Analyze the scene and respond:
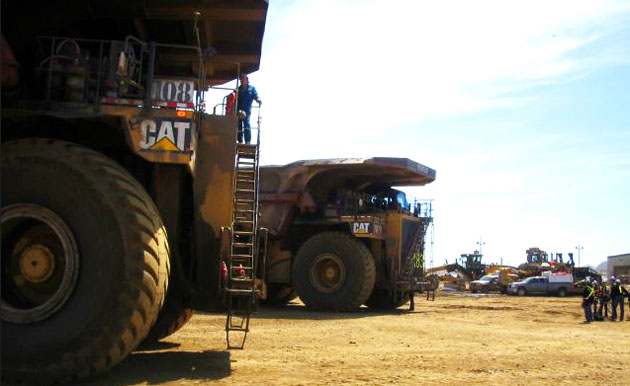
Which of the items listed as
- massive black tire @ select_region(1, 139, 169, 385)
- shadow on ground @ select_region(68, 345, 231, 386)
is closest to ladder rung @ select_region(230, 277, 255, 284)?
shadow on ground @ select_region(68, 345, 231, 386)

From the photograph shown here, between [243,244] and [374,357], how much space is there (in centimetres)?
→ 254

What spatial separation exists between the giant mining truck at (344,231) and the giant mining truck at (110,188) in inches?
366

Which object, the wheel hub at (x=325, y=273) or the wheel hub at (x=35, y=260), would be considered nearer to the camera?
the wheel hub at (x=35, y=260)

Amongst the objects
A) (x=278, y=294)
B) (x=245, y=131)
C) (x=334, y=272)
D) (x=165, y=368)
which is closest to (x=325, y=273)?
(x=334, y=272)

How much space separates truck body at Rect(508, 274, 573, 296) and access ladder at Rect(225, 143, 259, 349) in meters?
35.5

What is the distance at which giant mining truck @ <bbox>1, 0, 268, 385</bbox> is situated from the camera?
233 inches

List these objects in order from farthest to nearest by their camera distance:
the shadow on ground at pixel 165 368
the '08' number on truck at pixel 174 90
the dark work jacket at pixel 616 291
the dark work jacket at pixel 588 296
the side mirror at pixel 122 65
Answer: the dark work jacket at pixel 616 291
the dark work jacket at pixel 588 296
the '08' number on truck at pixel 174 90
the side mirror at pixel 122 65
the shadow on ground at pixel 165 368

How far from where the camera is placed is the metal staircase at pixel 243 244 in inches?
287

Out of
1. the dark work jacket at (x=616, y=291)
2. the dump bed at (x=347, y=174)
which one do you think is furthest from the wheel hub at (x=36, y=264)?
the dark work jacket at (x=616, y=291)

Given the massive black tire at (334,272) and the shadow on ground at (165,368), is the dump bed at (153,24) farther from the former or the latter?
the massive black tire at (334,272)

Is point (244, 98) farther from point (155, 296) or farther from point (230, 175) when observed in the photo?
point (155, 296)

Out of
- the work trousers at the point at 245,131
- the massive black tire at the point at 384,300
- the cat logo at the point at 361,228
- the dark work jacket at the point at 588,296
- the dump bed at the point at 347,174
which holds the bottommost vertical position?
the massive black tire at the point at 384,300

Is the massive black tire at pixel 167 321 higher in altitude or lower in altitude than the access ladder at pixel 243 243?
lower

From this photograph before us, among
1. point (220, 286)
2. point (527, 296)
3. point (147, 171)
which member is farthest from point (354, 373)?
point (527, 296)
